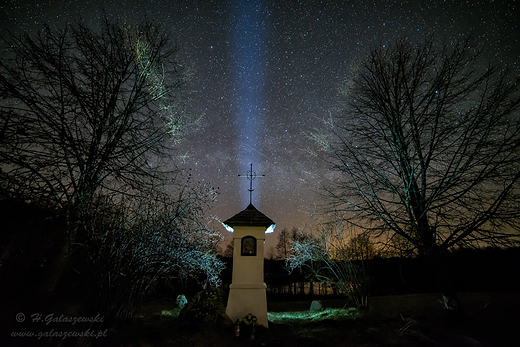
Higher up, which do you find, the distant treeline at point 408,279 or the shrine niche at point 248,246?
the shrine niche at point 248,246

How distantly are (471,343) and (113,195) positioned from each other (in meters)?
8.77

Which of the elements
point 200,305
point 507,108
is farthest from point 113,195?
point 507,108

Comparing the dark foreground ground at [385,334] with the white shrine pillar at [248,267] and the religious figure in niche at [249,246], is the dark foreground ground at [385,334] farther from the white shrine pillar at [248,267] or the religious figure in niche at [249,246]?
the religious figure in niche at [249,246]

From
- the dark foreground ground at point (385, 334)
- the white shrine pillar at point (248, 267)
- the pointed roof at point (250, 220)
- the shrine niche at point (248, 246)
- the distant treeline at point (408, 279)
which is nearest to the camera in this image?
the dark foreground ground at point (385, 334)

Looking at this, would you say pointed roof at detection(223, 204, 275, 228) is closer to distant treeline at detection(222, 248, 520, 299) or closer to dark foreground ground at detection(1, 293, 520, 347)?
dark foreground ground at detection(1, 293, 520, 347)

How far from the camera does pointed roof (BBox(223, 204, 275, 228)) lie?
33.0 feet

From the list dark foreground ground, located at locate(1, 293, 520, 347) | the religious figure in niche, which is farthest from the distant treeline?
the religious figure in niche

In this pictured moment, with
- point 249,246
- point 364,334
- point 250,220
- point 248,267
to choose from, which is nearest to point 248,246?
point 249,246

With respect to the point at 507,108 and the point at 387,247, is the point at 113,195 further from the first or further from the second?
the point at 507,108

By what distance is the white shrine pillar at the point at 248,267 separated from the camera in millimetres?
9148

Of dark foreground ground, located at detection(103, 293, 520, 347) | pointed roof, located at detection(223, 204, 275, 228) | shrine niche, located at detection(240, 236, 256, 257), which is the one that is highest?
pointed roof, located at detection(223, 204, 275, 228)

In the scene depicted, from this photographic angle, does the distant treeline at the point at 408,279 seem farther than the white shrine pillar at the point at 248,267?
Yes

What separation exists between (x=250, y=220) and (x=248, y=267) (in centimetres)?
204

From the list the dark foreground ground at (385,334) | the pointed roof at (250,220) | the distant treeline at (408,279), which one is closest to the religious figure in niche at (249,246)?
the pointed roof at (250,220)
